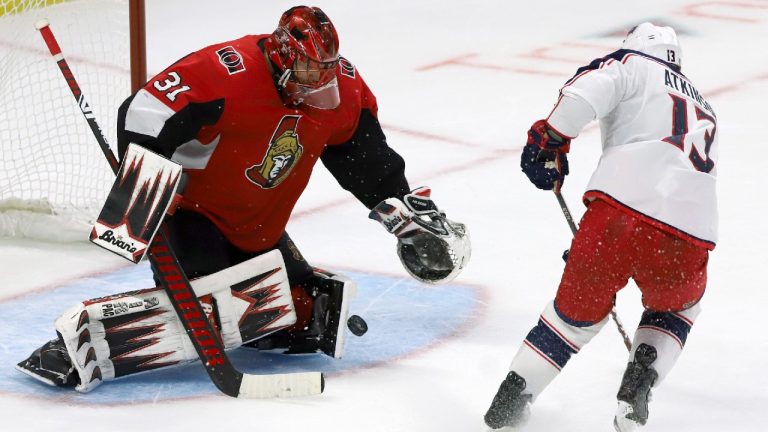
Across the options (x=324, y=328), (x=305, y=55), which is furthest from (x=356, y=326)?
(x=305, y=55)

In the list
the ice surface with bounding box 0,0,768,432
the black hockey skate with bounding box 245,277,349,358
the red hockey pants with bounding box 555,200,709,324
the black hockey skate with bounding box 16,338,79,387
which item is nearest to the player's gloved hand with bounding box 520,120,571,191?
the red hockey pants with bounding box 555,200,709,324

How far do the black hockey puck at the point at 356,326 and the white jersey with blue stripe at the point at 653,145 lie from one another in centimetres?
73

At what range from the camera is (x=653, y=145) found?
266 centimetres

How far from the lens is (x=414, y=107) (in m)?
5.66

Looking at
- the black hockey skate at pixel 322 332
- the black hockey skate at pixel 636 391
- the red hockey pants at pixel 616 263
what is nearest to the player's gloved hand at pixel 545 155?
the red hockey pants at pixel 616 263

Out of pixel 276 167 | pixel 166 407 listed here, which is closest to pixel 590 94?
pixel 276 167

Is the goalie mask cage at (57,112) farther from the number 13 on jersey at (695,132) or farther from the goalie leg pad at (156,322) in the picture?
the number 13 on jersey at (695,132)

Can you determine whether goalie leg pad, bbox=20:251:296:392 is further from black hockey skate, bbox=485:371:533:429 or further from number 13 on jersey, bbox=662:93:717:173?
number 13 on jersey, bbox=662:93:717:173

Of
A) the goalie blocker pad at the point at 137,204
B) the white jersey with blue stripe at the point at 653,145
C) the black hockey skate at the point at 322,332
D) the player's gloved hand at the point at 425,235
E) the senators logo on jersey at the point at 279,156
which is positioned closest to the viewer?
the white jersey with blue stripe at the point at 653,145

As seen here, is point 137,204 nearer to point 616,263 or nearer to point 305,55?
point 305,55

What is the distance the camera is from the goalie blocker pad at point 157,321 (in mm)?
2893

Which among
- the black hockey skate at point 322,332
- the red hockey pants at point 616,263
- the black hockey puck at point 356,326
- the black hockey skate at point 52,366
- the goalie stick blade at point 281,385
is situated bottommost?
the black hockey puck at point 356,326

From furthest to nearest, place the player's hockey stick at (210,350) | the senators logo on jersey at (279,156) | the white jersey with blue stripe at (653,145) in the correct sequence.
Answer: the senators logo on jersey at (279,156) < the player's hockey stick at (210,350) < the white jersey with blue stripe at (653,145)

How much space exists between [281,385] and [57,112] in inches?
77.2
